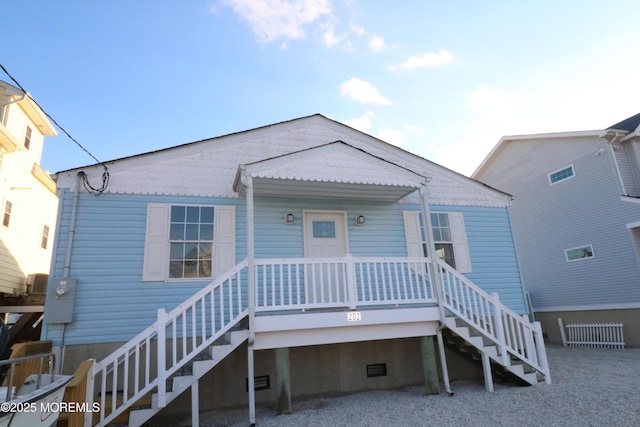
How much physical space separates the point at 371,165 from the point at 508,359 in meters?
4.23

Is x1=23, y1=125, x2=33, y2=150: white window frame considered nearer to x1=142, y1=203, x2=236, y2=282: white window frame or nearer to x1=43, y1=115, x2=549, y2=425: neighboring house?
x1=43, y1=115, x2=549, y2=425: neighboring house

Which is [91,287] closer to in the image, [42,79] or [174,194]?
[174,194]

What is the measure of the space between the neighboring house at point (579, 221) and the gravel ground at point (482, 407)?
5.93m

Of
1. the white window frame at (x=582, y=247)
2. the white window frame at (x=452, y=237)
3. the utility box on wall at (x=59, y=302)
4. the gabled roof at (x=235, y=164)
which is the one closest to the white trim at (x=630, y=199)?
the white window frame at (x=582, y=247)

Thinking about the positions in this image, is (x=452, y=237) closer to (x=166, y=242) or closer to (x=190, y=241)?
(x=190, y=241)

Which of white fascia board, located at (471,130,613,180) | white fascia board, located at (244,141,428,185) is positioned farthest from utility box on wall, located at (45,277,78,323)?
white fascia board, located at (471,130,613,180)

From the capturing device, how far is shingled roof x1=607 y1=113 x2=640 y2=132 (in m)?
12.3

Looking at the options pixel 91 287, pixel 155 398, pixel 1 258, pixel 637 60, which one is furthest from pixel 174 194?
pixel 637 60

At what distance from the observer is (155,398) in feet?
16.4

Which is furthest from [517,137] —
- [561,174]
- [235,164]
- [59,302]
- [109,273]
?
[59,302]

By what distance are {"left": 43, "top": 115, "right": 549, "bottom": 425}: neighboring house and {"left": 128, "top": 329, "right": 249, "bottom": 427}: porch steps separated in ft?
0.07

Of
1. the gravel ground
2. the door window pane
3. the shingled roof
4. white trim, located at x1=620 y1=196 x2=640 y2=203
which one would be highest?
the shingled roof

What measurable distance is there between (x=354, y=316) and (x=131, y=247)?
4.15 metres

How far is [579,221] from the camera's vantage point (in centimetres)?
1326
